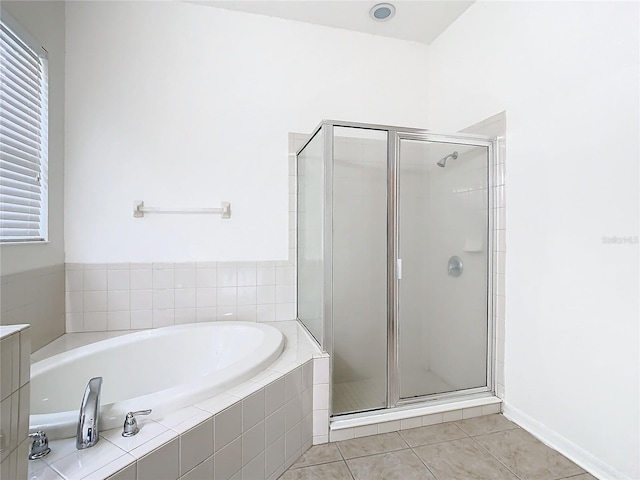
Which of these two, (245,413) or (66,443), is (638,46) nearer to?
(245,413)

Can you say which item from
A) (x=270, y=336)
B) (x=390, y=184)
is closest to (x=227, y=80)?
(x=390, y=184)

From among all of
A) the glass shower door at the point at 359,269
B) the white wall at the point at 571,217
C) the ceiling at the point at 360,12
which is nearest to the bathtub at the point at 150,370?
the glass shower door at the point at 359,269

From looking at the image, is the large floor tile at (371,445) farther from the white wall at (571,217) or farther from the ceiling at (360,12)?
the ceiling at (360,12)

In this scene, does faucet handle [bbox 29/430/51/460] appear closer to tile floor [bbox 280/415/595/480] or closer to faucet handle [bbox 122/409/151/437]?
faucet handle [bbox 122/409/151/437]

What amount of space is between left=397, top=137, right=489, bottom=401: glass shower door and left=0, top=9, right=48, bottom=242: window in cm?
200

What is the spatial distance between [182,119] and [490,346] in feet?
7.92

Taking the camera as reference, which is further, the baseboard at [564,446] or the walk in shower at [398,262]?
the walk in shower at [398,262]

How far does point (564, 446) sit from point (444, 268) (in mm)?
1017

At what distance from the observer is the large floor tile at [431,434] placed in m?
1.71

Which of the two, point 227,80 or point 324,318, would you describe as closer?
point 324,318

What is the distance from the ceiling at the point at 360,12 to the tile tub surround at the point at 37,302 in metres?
1.94

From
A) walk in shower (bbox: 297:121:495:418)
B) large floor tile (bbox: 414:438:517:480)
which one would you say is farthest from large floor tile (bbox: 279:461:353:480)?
large floor tile (bbox: 414:438:517:480)

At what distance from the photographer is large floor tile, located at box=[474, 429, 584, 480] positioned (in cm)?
148

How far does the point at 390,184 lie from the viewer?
6.23ft
